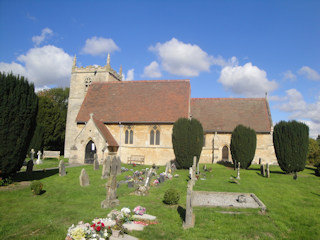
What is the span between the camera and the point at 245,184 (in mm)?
16266

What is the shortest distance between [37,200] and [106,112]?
17.9 meters

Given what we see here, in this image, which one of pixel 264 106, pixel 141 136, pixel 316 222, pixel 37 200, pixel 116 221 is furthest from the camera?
pixel 264 106

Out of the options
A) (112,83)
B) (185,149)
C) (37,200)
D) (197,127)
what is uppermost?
(112,83)

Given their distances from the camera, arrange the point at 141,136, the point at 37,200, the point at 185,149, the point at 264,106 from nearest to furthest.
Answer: the point at 37,200
the point at 185,149
the point at 141,136
the point at 264,106

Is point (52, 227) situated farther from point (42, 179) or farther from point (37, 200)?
point (42, 179)

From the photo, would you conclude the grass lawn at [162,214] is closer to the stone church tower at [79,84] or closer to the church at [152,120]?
the church at [152,120]

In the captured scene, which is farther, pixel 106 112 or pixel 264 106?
pixel 264 106

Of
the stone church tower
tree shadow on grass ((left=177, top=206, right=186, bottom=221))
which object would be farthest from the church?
tree shadow on grass ((left=177, top=206, right=186, bottom=221))

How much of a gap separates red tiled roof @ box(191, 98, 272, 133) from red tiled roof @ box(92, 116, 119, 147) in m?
11.2

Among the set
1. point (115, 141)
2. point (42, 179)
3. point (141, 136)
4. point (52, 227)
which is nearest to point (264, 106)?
point (141, 136)

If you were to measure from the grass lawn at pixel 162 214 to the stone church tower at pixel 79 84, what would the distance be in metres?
21.6

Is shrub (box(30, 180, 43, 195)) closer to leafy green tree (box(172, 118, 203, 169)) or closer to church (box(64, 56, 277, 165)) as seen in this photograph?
church (box(64, 56, 277, 165))

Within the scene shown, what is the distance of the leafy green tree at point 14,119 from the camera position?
1347 cm

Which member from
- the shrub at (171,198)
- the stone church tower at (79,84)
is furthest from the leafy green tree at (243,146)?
the stone church tower at (79,84)
